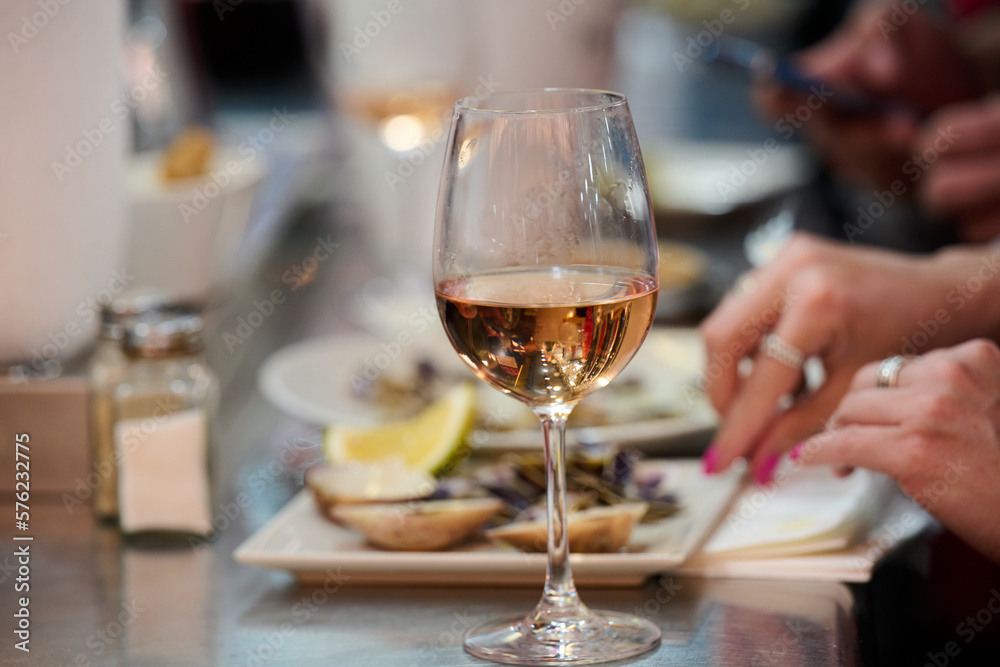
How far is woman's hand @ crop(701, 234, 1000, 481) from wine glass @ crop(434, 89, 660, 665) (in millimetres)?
338

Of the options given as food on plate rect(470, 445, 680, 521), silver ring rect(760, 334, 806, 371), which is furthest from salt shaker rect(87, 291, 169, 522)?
silver ring rect(760, 334, 806, 371)

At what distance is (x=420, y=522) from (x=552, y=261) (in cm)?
27

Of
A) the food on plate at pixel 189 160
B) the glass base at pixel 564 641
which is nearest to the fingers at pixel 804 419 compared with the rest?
the glass base at pixel 564 641

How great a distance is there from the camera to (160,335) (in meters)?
1.00

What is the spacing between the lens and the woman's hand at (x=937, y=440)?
2.85 ft

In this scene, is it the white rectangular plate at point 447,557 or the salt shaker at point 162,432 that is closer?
the white rectangular plate at point 447,557

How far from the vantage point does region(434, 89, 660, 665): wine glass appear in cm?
72

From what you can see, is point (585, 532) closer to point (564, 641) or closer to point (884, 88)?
point (564, 641)

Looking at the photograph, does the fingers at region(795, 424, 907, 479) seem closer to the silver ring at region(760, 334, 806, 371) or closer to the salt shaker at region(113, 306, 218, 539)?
the silver ring at region(760, 334, 806, 371)

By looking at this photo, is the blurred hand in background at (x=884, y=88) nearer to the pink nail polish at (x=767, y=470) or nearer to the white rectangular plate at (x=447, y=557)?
the pink nail polish at (x=767, y=470)

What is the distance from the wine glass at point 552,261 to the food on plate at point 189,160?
0.93 m

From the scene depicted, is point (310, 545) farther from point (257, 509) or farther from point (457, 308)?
point (457, 308)

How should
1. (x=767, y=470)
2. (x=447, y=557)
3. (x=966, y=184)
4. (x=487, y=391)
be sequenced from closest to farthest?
(x=447, y=557)
(x=767, y=470)
(x=487, y=391)
(x=966, y=184)

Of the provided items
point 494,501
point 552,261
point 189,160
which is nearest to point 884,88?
point 189,160
